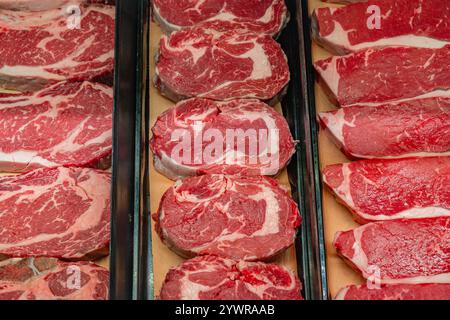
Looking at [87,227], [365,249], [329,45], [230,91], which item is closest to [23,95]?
[87,227]

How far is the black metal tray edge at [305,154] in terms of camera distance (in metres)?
2.44

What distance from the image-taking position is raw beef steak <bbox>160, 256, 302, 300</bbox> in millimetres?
2324

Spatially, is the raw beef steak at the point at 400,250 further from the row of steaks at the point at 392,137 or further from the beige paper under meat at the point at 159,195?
the beige paper under meat at the point at 159,195

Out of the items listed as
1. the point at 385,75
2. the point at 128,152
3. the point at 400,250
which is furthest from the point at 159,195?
the point at 385,75

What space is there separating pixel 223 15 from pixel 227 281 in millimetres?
1483

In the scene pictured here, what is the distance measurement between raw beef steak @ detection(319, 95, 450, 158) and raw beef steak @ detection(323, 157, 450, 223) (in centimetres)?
8

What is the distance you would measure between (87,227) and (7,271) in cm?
36

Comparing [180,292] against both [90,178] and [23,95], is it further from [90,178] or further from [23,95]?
[23,95]

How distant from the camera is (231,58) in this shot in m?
2.97

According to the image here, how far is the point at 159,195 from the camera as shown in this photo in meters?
2.75

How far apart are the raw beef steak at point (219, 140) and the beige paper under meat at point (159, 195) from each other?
0.20 ft

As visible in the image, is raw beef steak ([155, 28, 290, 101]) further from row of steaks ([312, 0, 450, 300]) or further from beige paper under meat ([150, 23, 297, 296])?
row of steaks ([312, 0, 450, 300])

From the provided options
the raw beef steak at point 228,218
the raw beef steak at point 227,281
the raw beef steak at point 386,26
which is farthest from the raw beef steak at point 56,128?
the raw beef steak at point 386,26

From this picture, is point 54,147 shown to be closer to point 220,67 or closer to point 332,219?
point 220,67
